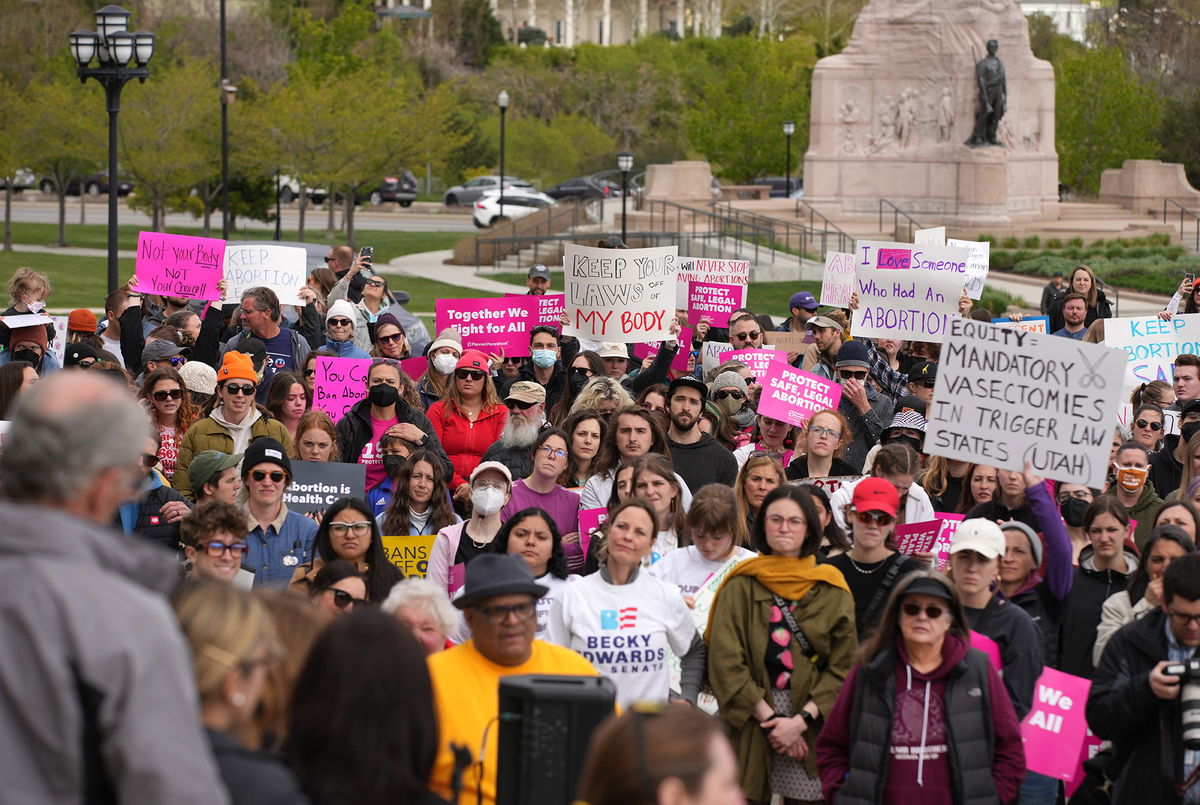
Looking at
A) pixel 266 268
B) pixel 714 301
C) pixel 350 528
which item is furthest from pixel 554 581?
pixel 714 301

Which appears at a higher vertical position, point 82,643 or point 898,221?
point 898,221

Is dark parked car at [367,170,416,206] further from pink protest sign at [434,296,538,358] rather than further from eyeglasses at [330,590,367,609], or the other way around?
eyeglasses at [330,590,367,609]

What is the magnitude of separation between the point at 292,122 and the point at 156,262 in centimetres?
2879

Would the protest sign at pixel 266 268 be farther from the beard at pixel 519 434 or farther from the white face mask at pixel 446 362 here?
the beard at pixel 519 434

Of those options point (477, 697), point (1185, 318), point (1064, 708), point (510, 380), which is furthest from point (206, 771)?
point (1185, 318)

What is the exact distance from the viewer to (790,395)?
37.2ft

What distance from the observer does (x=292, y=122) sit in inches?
1726

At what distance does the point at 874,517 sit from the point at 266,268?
9.49m

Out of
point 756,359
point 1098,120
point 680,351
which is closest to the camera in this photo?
point 756,359

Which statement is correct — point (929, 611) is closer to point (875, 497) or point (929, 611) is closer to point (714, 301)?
point (875, 497)

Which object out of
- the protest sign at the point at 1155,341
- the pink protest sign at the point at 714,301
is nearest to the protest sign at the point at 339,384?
the pink protest sign at the point at 714,301

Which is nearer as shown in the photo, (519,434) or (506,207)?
(519,434)

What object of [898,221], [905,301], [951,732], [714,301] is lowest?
[951,732]

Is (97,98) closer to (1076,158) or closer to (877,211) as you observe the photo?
(877,211)
